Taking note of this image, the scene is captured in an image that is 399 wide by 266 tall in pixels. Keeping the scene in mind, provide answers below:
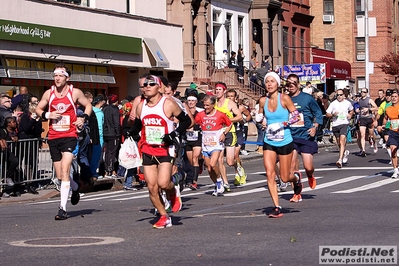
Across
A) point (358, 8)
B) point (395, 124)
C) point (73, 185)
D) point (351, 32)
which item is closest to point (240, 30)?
point (395, 124)

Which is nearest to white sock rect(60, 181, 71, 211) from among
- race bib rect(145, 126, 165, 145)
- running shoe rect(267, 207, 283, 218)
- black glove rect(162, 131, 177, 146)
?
race bib rect(145, 126, 165, 145)

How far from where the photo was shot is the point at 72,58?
32094 mm

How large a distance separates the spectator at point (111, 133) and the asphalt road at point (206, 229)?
3536 mm

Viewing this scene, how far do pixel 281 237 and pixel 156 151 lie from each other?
7.30ft

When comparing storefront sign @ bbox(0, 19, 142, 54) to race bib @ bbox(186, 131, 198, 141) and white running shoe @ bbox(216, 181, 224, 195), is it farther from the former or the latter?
white running shoe @ bbox(216, 181, 224, 195)

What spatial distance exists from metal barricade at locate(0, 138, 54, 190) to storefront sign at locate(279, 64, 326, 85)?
26937 millimetres

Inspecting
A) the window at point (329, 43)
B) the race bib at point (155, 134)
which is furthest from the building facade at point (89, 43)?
the window at point (329, 43)

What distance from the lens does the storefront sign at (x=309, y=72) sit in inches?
1794

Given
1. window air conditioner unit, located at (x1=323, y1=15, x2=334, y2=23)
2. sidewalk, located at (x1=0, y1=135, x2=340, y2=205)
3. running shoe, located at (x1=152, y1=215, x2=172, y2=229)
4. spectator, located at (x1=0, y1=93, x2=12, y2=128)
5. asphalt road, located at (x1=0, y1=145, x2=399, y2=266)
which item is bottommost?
sidewalk, located at (x1=0, y1=135, x2=340, y2=205)

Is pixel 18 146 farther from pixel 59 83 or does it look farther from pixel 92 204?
pixel 59 83

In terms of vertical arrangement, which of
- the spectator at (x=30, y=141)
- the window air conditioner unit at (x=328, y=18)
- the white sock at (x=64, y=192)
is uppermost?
the window air conditioner unit at (x=328, y=18)

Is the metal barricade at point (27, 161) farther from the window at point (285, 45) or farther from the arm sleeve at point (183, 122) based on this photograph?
the window at point (285, 45)

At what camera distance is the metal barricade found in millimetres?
18531

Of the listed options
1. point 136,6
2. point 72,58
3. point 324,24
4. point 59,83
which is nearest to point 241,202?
point 59,83
